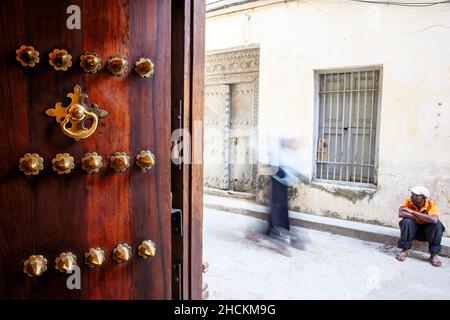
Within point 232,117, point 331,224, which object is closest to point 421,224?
point 331,224

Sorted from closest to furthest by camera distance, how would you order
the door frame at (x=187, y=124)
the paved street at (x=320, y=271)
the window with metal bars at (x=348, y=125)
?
the door frame at (x=187, y=124) → the paved street at (x=320, y=271) → the window with metal bars at (x=348, y=125)

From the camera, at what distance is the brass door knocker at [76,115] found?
79 centimetres

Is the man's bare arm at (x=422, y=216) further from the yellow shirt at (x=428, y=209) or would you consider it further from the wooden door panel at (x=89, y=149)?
the wooden door panel at (x=89, y=149)

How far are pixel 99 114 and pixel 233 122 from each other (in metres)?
5.59

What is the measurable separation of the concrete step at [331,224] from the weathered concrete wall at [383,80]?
0.17 metres

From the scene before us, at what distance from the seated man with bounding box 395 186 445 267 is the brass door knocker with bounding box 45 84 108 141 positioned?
4140mm

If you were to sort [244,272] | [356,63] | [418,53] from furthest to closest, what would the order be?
[356,63] < [418,53] < [244,272]

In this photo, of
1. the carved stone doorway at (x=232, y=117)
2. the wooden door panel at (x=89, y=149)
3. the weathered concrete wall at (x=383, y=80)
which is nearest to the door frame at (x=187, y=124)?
the wooden door panel at (x=89, y=149)

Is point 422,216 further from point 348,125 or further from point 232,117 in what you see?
point 232,117

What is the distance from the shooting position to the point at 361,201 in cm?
503

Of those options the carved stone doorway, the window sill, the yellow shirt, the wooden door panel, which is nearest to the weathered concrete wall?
the window sill

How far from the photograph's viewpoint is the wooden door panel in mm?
765
